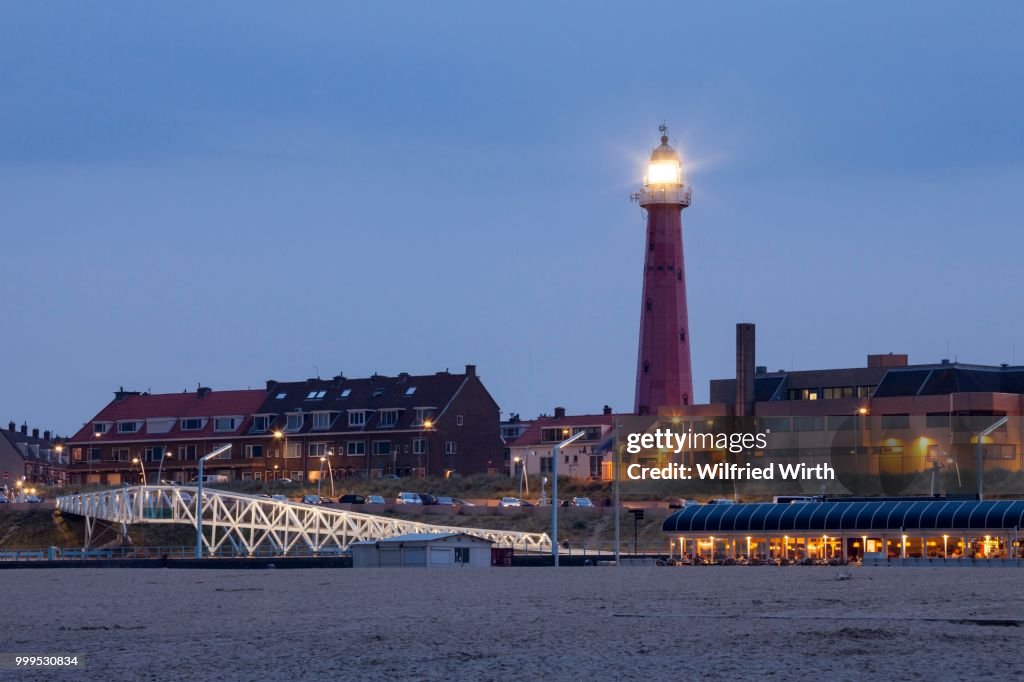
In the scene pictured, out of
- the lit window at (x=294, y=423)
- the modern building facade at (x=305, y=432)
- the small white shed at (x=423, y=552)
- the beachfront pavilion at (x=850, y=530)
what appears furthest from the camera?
the lit window at (x=294, y=423)

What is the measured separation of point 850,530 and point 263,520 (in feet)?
116

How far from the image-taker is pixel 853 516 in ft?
257

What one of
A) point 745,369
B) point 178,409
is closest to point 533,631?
point 745,369

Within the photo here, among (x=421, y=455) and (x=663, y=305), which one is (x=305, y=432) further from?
(x=663, y=305)

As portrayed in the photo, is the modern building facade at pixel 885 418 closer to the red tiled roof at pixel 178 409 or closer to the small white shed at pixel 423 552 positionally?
the small white shed at pixel 423 552

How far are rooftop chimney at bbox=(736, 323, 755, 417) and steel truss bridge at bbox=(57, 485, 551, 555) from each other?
26.4 meters

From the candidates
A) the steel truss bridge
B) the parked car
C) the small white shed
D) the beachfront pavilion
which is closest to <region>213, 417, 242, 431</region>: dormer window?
the parked car

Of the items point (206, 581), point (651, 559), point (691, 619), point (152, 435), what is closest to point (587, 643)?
point (691, 619)

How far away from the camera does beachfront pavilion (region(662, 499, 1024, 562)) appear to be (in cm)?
7400

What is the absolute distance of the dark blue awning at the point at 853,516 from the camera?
7425 centimetres

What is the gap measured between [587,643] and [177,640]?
6784mm

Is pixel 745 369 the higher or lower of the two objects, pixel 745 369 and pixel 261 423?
the higher

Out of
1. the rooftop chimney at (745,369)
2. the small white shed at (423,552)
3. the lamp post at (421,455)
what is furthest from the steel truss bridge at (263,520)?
the lamp post at (421,455)

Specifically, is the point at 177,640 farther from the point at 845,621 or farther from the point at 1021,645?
the point at 1021,645
